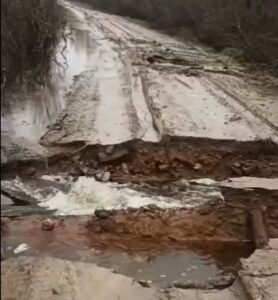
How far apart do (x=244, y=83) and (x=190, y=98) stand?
2.02 metres

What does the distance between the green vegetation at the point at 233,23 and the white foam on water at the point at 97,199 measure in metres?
6.36

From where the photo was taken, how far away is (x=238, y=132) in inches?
312

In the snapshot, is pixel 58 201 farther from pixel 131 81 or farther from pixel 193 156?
pixel 131 81

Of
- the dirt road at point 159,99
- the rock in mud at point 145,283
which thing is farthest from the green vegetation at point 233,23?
the rock in mud at point 145,283

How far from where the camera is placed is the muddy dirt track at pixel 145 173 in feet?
16.7

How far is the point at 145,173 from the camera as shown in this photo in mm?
6949

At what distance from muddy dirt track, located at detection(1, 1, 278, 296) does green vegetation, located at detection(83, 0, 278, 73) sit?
4.78 ft

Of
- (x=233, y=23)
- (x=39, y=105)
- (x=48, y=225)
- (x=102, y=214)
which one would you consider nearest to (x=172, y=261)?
(x=102, y=214)

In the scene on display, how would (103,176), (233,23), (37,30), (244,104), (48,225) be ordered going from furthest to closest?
(233,23) → (244,104) → (103,176) → (37,30) → (48,225)

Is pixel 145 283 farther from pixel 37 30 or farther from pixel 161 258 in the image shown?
pixel 37 30

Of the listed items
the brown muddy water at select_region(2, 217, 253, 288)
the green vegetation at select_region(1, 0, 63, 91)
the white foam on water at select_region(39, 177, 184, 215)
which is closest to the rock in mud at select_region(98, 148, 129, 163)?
the white foam on water at select_region(39, 177, 184, 215)

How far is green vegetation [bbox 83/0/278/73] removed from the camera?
12.1 meters

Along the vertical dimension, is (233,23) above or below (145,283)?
above

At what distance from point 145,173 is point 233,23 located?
7523 mm
